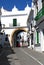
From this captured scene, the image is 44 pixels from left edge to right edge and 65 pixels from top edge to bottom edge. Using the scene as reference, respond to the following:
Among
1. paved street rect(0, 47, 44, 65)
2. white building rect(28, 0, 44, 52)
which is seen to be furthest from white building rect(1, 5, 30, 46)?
paved street rect(0, 47, 44, 65)

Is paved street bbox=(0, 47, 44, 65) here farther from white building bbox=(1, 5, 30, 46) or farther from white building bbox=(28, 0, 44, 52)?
white building bbox=(1, 5, 30, 46)

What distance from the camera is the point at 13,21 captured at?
193 feet

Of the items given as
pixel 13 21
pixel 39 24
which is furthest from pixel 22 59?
pixel 13 21

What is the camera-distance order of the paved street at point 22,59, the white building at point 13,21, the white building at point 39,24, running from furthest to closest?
the white building at point 13,21 < the white building at point 39,24 < the paved street at point 22,59

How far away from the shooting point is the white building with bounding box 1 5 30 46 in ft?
190

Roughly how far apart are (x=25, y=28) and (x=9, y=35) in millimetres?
4232

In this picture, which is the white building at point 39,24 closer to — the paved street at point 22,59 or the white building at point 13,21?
the paved street at point 22,59

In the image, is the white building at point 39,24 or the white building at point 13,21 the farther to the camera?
the white building at point 13,21

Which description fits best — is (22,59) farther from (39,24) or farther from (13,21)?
(13,21)

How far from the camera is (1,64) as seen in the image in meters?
14.6

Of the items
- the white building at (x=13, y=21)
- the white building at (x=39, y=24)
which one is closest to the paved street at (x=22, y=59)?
the white building at (x=39, y=24)

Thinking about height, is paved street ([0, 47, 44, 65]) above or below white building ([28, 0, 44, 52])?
below

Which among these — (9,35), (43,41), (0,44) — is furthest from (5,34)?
(43,41)

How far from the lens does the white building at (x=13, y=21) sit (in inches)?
2280
